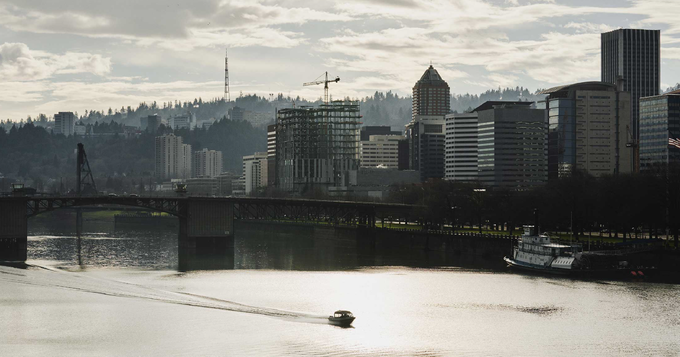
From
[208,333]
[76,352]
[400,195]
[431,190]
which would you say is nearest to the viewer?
[76,352]

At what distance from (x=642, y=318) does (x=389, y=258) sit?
5391 centimetres

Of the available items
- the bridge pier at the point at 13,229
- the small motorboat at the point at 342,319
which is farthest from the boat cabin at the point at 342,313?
the bridge pier at the point at 13,229

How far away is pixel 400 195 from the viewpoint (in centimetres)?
19825

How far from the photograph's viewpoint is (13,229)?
119 m

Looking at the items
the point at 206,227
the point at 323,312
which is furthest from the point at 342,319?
the point at 206,227

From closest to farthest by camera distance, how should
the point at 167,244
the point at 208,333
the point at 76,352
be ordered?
1. the point at 76,352
2. the point at 208,333
3. the point at 167,244

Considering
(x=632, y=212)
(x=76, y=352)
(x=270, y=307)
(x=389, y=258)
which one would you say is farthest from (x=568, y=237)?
(x=76, y=352)

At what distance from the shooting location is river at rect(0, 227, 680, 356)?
5684cm

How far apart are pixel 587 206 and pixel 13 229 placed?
76141mm

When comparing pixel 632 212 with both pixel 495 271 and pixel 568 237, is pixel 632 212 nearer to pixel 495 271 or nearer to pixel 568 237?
pixel 568 237

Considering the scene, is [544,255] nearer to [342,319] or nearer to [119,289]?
[342,319]

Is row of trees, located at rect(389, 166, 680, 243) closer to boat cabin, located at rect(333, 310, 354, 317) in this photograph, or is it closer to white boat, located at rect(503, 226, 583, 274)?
white boat, located at rect(503, 226, 583, 274)

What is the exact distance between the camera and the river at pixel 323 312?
186 ft

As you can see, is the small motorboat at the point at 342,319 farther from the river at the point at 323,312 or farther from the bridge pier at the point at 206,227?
the bridge pier at the point at 206,227
